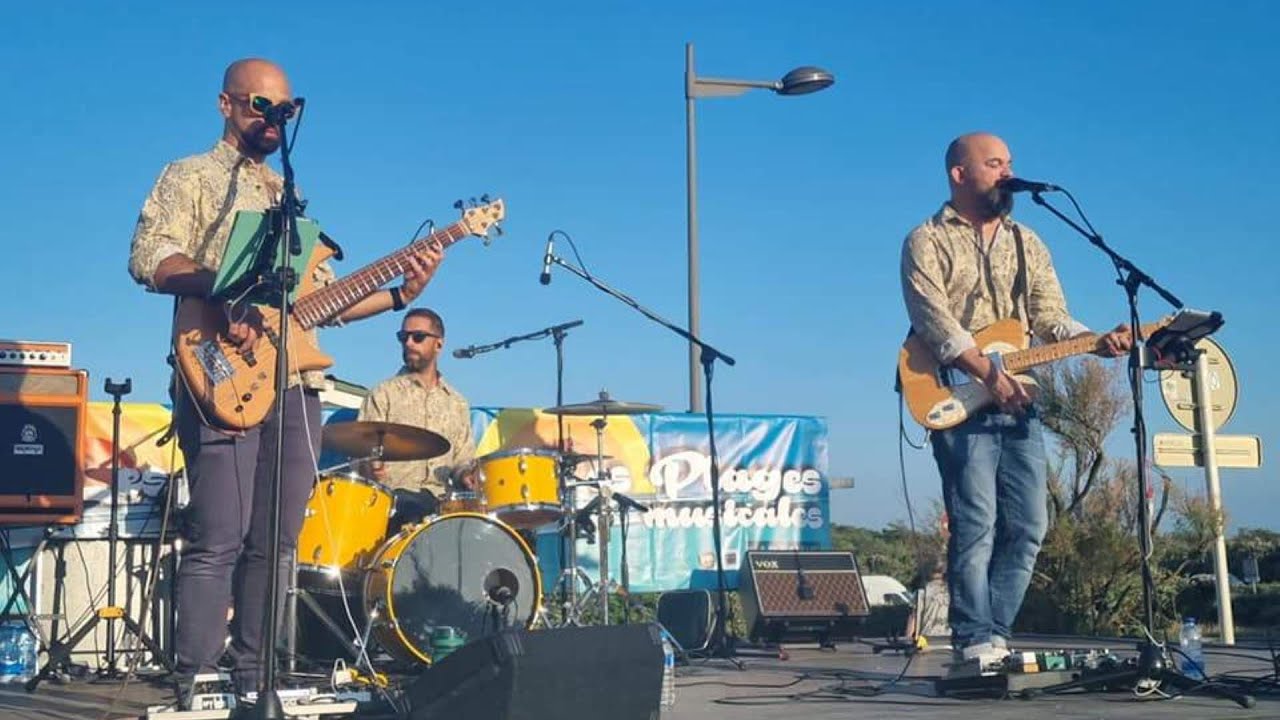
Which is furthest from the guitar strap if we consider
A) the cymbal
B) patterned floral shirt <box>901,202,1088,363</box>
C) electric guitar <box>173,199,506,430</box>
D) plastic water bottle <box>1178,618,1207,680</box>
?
the cymbal

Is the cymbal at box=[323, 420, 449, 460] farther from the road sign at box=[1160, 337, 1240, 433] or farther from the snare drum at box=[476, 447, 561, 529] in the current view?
the road sign at box=[1160, 337, 1240, 433]

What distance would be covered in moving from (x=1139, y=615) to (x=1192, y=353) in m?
4.42

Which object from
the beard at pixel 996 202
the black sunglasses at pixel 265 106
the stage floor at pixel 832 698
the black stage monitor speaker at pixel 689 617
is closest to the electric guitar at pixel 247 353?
the black sunglasses at pixel 265 106

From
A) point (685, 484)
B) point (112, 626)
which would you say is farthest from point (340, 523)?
point (685, 484)

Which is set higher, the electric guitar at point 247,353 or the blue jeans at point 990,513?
the electric guitar at point 247,353

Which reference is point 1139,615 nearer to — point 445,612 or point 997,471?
point 997,471

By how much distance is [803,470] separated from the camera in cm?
991

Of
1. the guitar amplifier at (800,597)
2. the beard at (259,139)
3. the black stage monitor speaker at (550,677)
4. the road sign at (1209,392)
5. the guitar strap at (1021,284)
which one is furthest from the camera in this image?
the road sign at (1209,392)

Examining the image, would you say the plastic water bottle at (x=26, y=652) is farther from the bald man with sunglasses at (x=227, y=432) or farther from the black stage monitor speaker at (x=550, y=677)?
the black stage monitor speaker at (x=550, y=677)

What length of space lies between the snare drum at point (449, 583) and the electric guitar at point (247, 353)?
2.19m

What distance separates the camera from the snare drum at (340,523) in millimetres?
6289

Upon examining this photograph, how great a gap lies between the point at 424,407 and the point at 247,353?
395 cm

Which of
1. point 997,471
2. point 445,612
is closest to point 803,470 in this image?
point 445,612

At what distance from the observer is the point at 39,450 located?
6887mm
